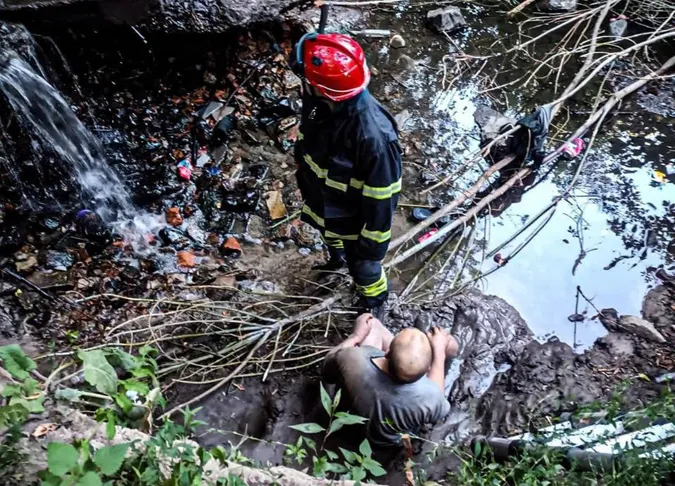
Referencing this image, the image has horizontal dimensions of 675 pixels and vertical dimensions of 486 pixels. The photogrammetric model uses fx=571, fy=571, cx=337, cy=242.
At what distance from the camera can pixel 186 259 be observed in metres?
3.99

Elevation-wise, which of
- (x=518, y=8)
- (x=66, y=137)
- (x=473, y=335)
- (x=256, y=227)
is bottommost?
(x=473, y=335)

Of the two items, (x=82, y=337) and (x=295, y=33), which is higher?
(x=295, y=33)

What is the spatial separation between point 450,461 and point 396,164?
1.54 m

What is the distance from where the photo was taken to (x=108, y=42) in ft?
14.9

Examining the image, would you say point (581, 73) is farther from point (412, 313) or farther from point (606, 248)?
point (412, 313)

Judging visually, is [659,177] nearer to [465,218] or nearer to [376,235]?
[465,218]

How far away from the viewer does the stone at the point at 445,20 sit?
5762 mm

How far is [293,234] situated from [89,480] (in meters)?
2.90

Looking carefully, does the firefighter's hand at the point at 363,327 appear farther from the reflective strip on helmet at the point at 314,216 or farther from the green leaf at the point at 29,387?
the green leaf at the point at 29,387

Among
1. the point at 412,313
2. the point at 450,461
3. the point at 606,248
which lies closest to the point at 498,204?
the point at 606,248

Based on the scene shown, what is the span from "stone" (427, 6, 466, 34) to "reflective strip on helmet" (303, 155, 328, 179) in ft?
11.0

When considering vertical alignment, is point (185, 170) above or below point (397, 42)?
below

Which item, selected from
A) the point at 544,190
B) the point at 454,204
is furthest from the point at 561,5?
the point at 454,204

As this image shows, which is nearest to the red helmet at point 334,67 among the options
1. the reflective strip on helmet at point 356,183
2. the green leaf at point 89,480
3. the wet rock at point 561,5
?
the reflective strip on helmet at point 356,183
